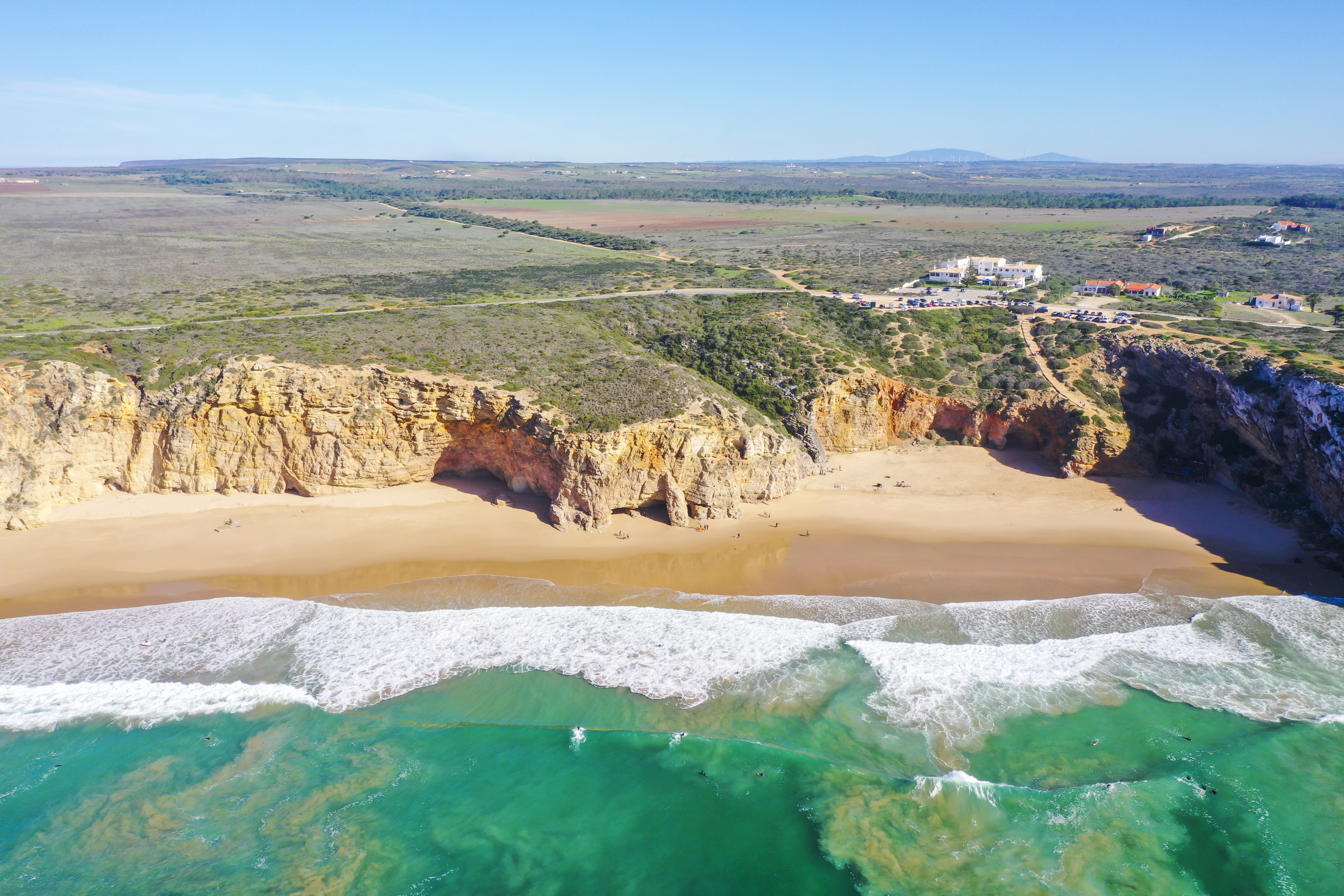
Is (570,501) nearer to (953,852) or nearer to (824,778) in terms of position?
(824,778)

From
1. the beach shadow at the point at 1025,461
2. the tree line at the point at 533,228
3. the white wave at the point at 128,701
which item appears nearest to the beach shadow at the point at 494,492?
the white wave at the point at 128,701

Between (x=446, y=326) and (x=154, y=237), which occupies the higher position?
(x=154, y=237)

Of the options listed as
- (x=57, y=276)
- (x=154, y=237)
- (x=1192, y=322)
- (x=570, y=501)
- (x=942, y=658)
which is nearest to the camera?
(x=942, y=658)

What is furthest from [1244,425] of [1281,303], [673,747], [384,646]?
[384,646]

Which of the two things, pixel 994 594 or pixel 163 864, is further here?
pixel 994 594

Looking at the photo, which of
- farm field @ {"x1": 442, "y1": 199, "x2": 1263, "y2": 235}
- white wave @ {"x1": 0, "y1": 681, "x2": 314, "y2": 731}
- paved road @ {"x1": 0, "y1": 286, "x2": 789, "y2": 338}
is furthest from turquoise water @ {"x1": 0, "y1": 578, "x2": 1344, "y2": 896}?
farm field @ {"x1": 442, "y1": 199, "x2": 1263, "y2": 235}

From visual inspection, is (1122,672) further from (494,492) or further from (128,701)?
(128,701)

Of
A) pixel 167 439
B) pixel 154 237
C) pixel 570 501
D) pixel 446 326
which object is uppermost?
pixel 154 237

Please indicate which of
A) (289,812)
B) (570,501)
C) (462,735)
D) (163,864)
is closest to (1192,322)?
(570,501)

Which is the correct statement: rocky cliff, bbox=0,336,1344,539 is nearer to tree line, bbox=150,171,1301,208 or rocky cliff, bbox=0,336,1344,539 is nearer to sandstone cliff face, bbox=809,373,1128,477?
sandstone cliff face, bbox=809,373,1128,477
